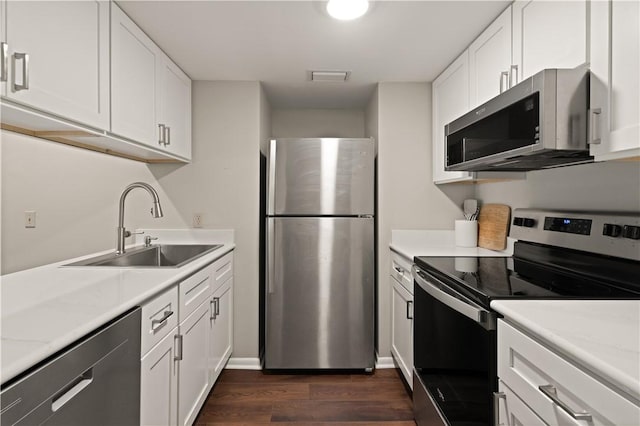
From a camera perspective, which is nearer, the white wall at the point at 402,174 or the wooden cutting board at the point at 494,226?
the wooden cutting board at the point at 494,226

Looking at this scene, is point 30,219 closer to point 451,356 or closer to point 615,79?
point 451,356

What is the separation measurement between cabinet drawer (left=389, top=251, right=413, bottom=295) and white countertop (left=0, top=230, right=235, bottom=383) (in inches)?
47.2

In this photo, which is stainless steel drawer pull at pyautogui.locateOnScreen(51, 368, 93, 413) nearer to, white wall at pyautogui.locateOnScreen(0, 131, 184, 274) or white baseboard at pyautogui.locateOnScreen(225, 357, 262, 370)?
white wall at pyautogui.locateOnScreen(0, 131, 184, 274)

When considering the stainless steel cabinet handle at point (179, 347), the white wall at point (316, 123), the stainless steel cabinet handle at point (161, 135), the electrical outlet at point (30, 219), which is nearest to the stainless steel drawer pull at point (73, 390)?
the stainless steel cabinet handle at point (179, 347)

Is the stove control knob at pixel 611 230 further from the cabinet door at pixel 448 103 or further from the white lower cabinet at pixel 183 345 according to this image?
the white lower cabinet at pixel 183 345

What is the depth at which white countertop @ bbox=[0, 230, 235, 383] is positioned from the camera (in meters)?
0.85

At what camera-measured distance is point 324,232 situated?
2.68 meters

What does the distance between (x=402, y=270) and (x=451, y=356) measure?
0.93 meters

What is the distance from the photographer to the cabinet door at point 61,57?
1.16m

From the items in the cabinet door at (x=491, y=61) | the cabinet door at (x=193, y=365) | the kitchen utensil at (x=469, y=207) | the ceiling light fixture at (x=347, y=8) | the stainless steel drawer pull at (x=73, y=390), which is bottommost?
the cabinet door at (x=193, y=365)

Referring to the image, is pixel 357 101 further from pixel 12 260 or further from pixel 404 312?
pixel 12 260

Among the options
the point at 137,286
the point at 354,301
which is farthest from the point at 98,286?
the point at 354,301

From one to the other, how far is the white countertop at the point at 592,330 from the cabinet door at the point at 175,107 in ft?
6.83

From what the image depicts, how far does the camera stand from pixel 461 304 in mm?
1386
